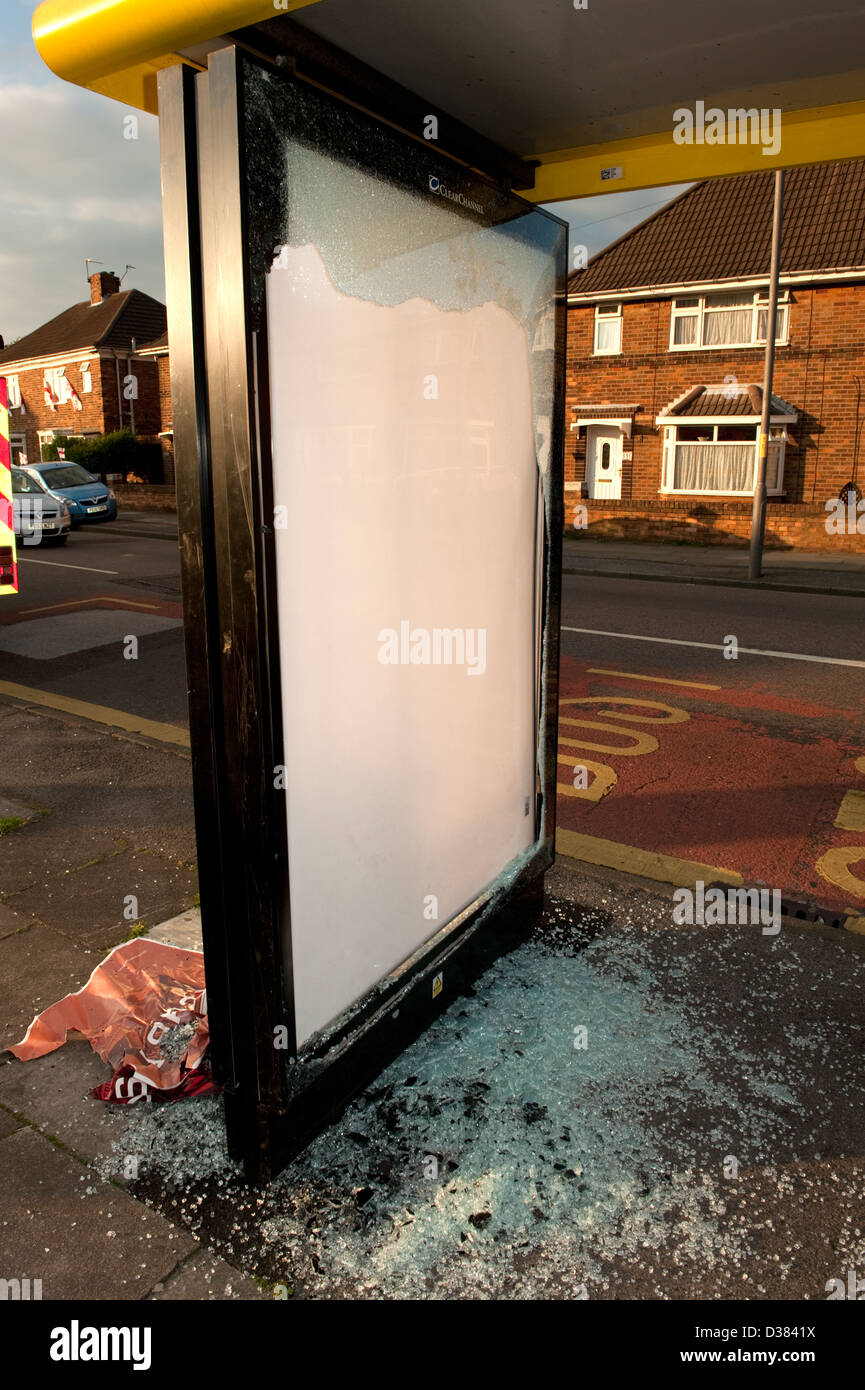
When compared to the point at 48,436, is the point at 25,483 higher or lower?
lower

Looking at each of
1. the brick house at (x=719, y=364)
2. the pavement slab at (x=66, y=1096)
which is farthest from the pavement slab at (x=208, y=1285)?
the brick house at (x=719, y=364)

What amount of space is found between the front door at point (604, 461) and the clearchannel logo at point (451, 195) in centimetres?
2188

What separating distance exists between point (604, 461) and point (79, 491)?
13.4 metres

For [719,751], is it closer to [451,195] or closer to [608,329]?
[451,195]

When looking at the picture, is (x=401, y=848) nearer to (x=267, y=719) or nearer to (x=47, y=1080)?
(x=267, y=719)

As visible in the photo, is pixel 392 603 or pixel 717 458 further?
pixel 717 458

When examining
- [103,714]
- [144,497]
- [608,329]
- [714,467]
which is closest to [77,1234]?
[103,714]

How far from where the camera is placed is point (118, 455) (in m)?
34.9

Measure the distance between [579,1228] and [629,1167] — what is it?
0.27 meters

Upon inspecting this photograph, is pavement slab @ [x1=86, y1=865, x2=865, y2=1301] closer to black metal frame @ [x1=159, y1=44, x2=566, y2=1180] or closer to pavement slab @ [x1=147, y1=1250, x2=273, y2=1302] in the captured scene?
pavement slab @ [x1=147, y1=1250, x2=273, y2=1302]

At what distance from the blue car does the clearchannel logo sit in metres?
21.4

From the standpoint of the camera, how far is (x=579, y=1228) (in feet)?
7.72

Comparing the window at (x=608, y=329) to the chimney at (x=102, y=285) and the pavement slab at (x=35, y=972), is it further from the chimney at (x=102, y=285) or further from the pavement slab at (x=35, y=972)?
the chimney at (x=102, y=285)

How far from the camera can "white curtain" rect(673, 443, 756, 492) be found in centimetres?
2164
